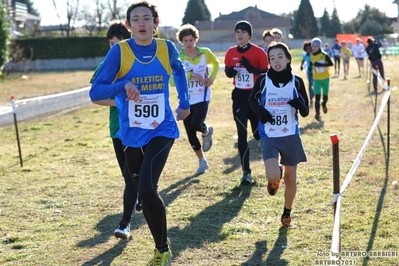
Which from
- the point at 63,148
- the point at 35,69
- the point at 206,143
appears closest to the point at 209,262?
the point at 206,143

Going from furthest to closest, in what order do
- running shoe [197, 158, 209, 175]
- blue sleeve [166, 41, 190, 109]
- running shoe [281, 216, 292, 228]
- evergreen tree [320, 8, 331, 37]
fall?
1. evergreen tree [320, 8, 331, 37]
2. running shoe [197, 158, 209, 175]
3. running shoe [281, 216, 292, 228]
4. blue sleeve [166, 41, 190, 109]

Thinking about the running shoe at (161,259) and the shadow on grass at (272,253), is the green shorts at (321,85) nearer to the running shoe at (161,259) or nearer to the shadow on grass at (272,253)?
the shadow on grass at (272,253)

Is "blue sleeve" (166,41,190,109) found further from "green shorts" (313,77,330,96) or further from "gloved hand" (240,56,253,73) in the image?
"green shorts" (313,77,330,96)

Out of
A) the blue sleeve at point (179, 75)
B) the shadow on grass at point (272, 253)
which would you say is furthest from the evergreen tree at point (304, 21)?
the blue sleeve at point (179, 75)

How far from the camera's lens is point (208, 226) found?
6441mm

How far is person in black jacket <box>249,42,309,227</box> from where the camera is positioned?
6133 millimetres

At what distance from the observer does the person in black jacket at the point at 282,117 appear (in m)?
6.13

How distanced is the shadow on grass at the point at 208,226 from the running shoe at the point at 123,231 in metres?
0.42

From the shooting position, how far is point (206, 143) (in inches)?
392

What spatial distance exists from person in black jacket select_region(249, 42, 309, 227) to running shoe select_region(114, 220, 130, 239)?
4.60 ft

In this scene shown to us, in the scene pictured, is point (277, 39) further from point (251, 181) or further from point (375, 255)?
point (375, 255)

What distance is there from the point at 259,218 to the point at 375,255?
165cm

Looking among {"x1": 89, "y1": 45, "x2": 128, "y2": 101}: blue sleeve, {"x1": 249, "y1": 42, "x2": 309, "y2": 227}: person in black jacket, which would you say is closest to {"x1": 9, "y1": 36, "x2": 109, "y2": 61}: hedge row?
{"x1": 249, "y1": 42, "x2": 309, "y2": 227}: person in black jacket

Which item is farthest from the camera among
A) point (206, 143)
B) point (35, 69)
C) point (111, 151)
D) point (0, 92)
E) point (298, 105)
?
point (35, 69)
